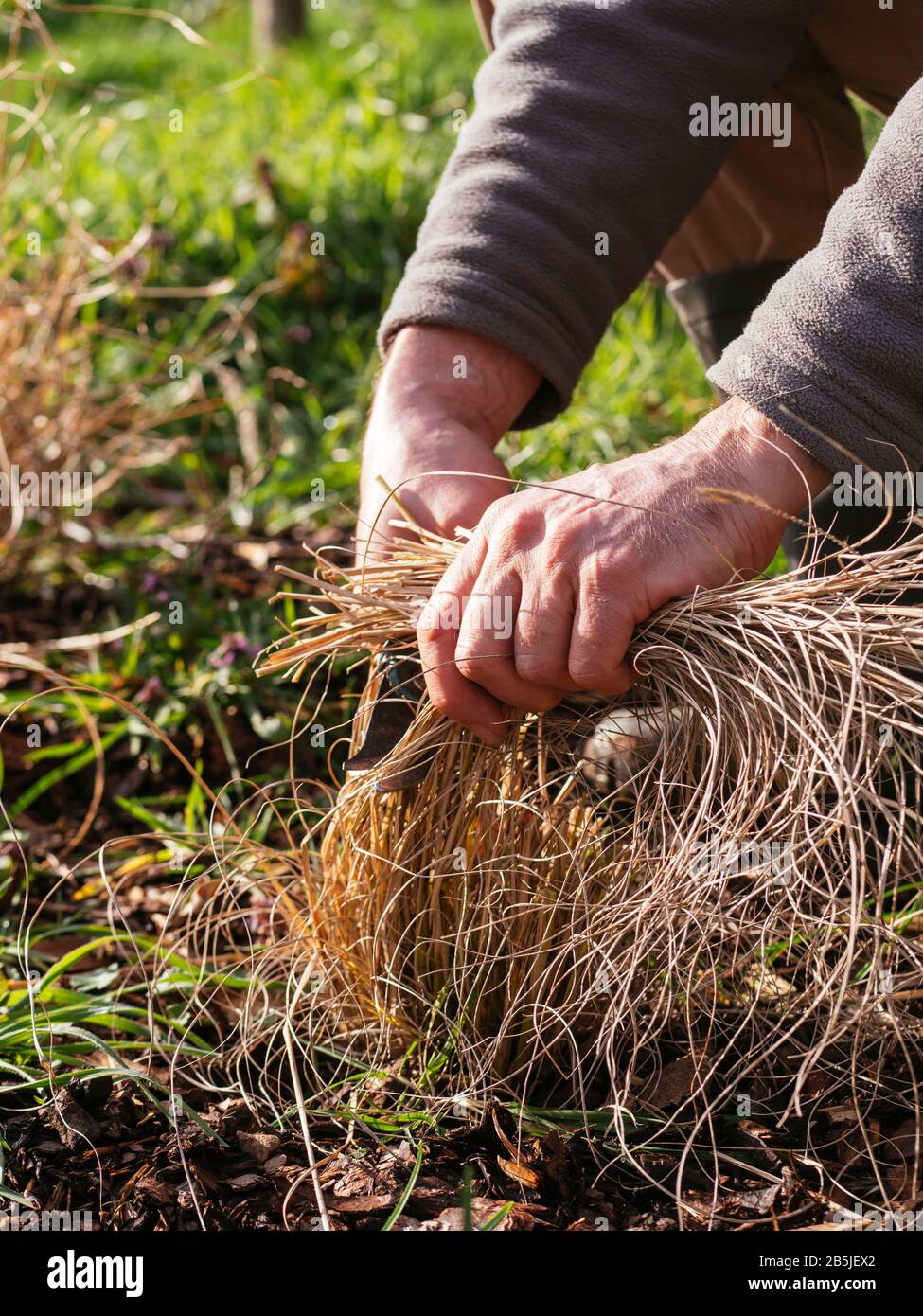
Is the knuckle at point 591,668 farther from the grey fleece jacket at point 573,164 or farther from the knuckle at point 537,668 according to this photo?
the grey fleece jacket at point 573,164

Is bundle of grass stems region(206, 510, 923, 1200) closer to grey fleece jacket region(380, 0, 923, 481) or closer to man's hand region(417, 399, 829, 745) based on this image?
man's hand region(417, 399, 829, 745)

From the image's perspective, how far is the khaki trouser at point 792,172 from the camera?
2.04 metres

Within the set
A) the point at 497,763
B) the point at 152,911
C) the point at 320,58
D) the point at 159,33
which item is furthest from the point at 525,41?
the point at 159,33

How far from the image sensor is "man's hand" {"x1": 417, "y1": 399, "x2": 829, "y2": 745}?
128 centimetres

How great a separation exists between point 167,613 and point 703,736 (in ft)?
4.79

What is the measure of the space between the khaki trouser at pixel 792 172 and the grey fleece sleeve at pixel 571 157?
9.3 inches

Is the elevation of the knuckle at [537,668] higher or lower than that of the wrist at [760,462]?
lower

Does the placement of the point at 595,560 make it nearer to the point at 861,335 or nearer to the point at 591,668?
the point at 591,668

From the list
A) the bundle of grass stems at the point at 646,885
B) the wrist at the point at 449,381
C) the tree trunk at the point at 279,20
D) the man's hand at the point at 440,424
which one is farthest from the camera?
the tree trunk at the point at 279,20

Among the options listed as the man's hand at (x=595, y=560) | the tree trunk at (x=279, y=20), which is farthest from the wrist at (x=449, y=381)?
the tree trunk at (x=279, y=20)

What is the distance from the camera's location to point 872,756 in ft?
4.22

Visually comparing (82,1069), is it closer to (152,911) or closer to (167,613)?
(152,911)

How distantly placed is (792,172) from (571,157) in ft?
1.85
